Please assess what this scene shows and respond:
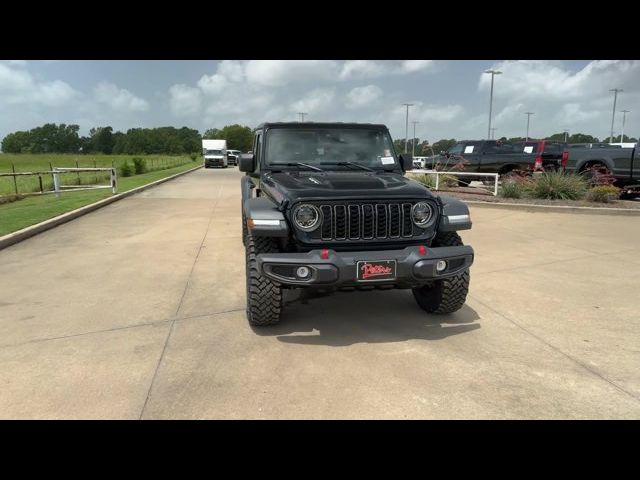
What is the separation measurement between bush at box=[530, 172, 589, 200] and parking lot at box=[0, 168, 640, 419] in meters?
5.81

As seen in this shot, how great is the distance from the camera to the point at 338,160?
16.3 ft

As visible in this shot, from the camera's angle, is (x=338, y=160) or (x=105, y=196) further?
(x=105, y=196)

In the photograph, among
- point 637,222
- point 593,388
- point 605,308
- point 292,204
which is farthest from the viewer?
point 637,222

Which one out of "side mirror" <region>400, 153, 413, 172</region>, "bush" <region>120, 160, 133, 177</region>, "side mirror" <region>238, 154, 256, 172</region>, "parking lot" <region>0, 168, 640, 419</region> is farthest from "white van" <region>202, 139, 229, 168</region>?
"side mirror" <region>400, 153, 413, 172</region>

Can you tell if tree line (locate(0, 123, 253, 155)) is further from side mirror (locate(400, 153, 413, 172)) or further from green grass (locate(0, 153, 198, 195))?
side mirror (locate(400, 153, 413, 172))

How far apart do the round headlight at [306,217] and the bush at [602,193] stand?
10.6 m

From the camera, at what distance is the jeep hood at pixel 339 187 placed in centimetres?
373

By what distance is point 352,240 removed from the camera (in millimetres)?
3754

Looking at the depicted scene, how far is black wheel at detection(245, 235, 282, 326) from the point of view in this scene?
381 centimetres
